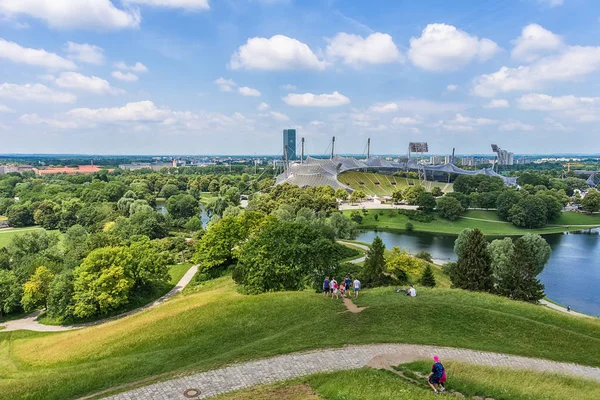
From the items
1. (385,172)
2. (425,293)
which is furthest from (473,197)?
(425,293)

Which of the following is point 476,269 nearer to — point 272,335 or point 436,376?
point 272,335

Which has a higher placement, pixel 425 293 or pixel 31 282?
pixel 425 293

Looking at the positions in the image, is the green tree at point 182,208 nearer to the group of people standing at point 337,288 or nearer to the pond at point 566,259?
the pond at point 566,259

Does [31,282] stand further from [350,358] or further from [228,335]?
[350,358]

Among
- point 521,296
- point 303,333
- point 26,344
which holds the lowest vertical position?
point 26,344

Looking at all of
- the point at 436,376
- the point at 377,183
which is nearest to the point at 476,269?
the point at 436,376

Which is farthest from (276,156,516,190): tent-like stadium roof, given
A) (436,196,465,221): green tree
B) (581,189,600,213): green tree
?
(581,189,600,213): green tree

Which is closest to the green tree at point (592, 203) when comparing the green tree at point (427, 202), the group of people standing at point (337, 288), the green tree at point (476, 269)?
the green tree at point (427, 202)
